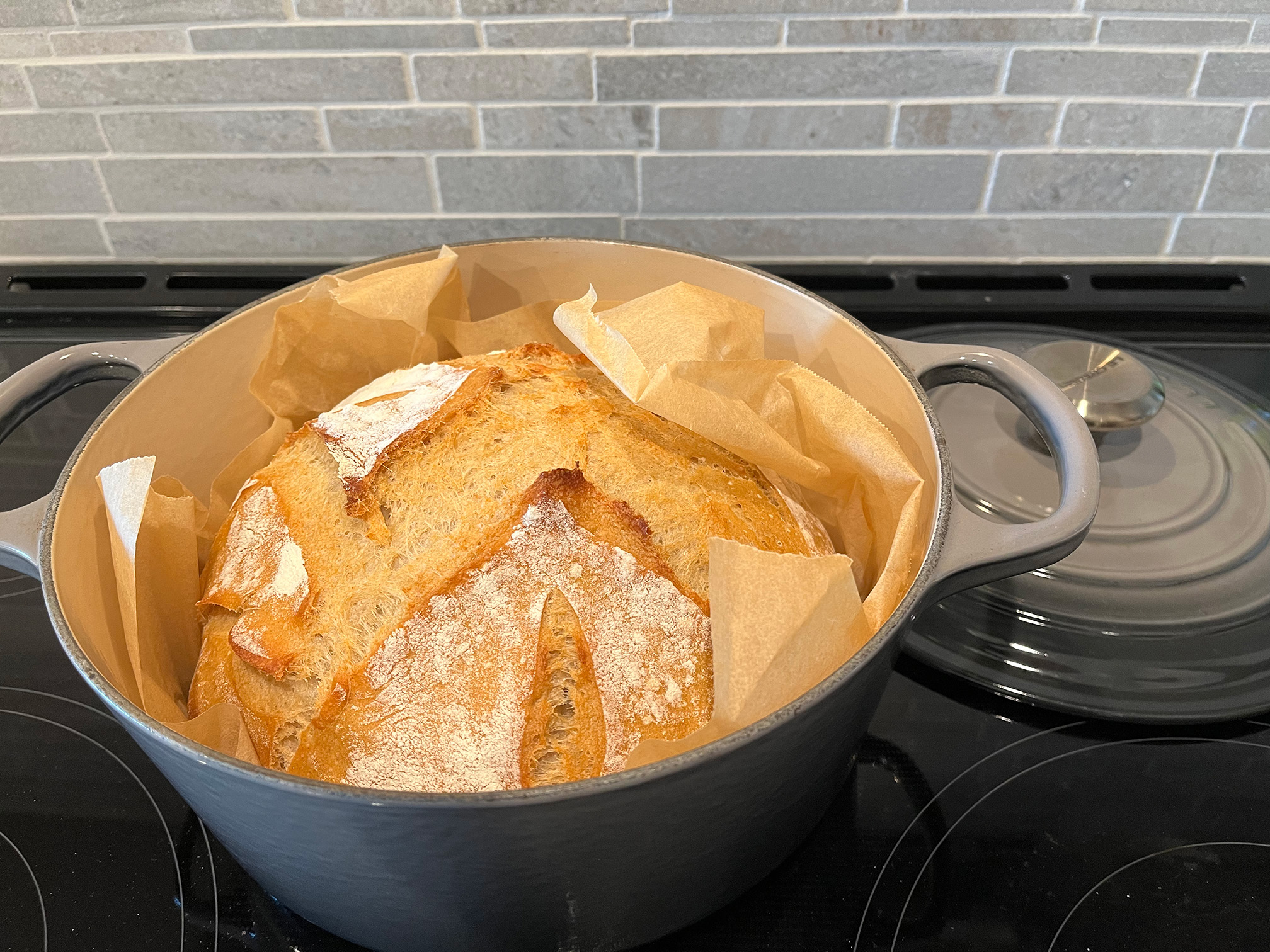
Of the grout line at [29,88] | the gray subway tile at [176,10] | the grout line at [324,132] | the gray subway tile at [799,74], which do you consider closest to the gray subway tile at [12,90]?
the grout line at [29,88]

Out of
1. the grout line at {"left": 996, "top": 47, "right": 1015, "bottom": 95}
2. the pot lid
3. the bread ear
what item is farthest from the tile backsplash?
the bread ear

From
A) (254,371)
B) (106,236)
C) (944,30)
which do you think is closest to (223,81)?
(106,236)

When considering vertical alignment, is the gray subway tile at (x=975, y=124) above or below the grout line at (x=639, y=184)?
above

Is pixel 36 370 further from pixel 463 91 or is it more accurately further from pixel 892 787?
pixel 892 787

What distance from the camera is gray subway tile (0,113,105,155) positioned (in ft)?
3.45

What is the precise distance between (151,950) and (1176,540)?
2.72 feet

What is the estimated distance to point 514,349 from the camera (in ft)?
2.47

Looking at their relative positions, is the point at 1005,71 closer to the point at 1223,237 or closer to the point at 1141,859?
the point at 1223,237

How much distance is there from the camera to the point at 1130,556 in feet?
2.45

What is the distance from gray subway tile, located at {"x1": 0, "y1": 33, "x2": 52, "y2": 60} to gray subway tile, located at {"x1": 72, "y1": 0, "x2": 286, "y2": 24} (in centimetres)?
6

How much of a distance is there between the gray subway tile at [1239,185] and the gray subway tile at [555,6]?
0.67 metres

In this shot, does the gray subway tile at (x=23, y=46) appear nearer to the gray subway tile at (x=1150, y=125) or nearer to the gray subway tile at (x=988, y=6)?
the gray subway tile at (x=988, y=6)

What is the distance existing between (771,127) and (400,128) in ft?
1.40

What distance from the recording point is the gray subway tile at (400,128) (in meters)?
1.02
